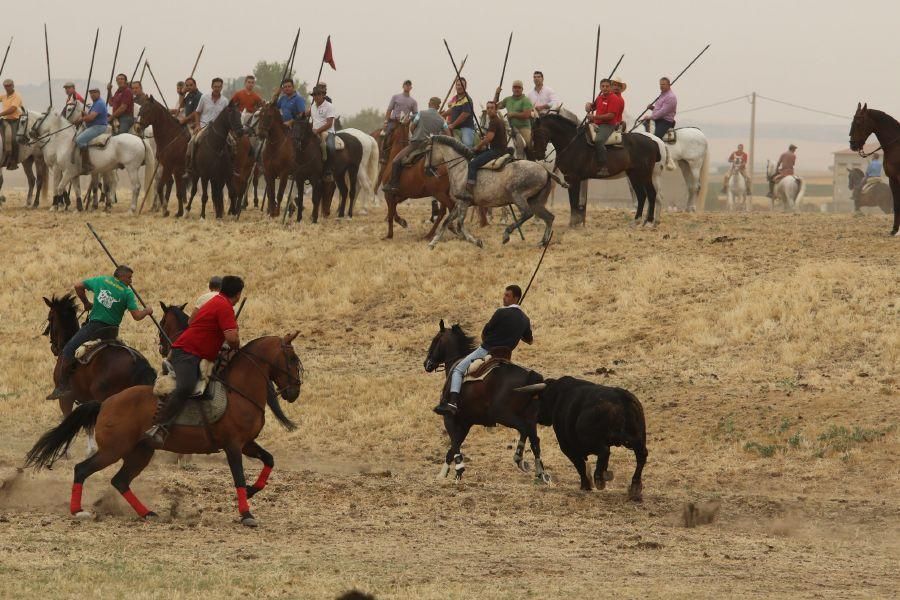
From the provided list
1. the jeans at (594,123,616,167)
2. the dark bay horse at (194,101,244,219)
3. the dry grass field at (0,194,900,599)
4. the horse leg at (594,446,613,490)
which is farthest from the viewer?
the dark bay horse at (194,101,244,219)

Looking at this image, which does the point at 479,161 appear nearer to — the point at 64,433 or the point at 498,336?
the point at 498,336

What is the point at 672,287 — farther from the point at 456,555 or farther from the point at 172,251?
the point at 456,555

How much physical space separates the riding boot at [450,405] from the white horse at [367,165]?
1852 centimetres

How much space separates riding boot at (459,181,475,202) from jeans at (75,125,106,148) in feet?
33.0

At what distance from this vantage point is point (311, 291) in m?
27.8

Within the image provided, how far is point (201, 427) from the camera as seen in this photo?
549 inches

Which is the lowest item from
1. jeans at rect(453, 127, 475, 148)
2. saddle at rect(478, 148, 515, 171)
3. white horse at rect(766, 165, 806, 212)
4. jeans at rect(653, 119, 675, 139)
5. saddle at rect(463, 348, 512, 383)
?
saddle at rect(463, 348, 512, 383)

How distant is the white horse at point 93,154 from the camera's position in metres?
34.5

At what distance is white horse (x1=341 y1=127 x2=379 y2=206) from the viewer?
3525cm

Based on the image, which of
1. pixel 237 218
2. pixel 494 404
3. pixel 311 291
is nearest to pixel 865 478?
pixel 494 404

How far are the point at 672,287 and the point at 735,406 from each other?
6.08 m

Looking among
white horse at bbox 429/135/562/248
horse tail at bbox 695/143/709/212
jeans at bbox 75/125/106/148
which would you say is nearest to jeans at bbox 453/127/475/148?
white horse at bbox 429/135/562/248

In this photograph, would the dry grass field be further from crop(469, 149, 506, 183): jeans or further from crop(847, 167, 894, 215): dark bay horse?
crop(847, 167, 894, 215): dark bay horse

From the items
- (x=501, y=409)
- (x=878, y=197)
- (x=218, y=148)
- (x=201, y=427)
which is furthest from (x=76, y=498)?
(x=878, y=197)
